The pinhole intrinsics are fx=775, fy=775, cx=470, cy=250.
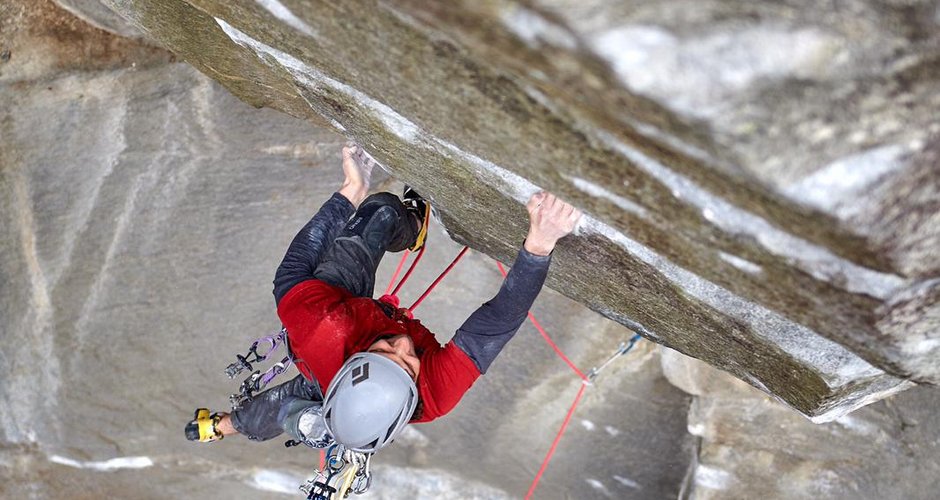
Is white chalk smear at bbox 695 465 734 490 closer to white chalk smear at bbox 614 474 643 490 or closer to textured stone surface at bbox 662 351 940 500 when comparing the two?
textured stone surface at bbox 662 351 940 500

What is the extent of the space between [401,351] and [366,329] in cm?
17

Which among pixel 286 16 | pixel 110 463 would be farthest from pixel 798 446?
pixel 110 463

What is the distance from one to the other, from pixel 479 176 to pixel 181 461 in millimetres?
3239

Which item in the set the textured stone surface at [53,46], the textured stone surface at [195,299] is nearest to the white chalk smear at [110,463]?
the textured stone surface at [195,299]

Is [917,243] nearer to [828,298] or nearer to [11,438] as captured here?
[828,298]

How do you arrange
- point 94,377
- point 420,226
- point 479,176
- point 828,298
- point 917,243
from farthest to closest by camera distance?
point 94,377
point 420,226
point 479,176
point 828,298
point 917,243

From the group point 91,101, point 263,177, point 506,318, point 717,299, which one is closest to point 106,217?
point 91,101

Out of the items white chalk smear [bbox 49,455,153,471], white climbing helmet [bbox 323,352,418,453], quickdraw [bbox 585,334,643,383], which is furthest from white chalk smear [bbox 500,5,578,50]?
white chalk smear [bbox 49,455,153,471]

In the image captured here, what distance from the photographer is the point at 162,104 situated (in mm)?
4043

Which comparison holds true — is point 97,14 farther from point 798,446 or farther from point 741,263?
point 798,446

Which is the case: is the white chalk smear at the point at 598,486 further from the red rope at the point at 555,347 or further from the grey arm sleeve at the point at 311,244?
the grey arm sleeve at the point at 311,244

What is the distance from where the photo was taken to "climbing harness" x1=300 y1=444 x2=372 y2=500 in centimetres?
264

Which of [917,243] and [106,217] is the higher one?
[917,243]

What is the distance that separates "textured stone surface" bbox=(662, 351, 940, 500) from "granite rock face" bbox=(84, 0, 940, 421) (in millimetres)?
1245
